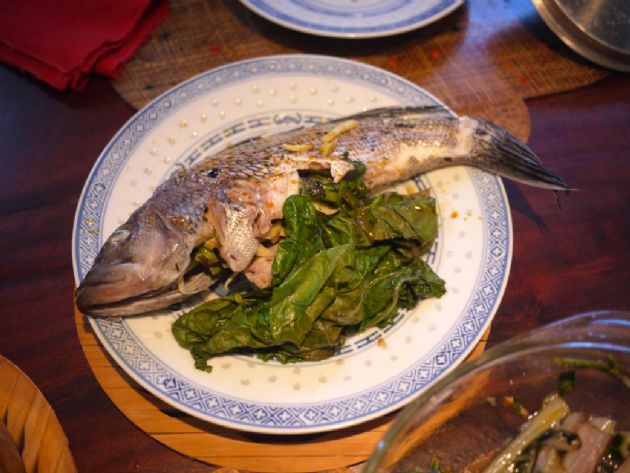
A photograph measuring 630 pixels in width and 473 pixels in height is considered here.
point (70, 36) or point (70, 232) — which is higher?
point (70, 36)

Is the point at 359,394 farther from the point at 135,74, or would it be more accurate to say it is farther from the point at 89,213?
the point at 135,74

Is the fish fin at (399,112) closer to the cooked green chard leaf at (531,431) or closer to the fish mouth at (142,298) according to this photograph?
the fish mouth at (142,298)

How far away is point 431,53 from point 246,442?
191 cm

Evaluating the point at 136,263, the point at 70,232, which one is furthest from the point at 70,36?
the point at 136,263

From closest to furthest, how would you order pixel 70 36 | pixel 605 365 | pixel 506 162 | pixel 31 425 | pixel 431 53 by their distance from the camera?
pixel 605 365 < pixel 31 425 < pixel 506 162 < pixel 70 36 < pixel 431 53

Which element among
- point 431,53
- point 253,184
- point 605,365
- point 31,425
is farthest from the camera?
point 431,53

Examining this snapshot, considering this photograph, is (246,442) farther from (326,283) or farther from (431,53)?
(431,53)

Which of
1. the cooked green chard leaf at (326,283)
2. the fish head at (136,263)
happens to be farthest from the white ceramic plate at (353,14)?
the fish head at (136,263)

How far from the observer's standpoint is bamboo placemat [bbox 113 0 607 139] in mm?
2461

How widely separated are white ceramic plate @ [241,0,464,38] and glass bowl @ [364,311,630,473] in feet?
5.35

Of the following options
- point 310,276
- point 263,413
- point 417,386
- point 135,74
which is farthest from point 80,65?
point 417,386

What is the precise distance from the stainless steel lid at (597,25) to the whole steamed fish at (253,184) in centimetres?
85

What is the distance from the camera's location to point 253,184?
180 centimetres

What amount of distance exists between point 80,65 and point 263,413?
173 centimetres
